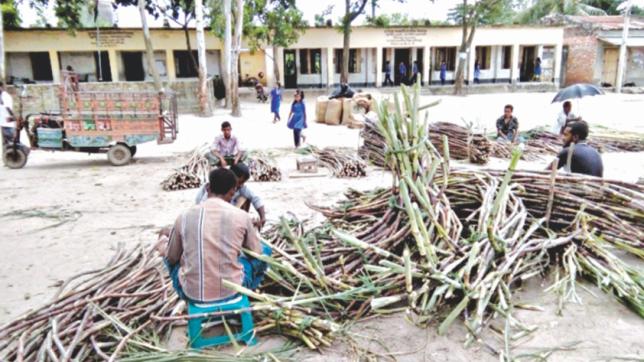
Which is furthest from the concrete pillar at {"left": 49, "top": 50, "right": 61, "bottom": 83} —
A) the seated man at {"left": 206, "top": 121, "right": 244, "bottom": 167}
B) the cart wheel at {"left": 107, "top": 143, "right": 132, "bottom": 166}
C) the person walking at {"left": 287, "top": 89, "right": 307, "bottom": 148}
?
the seated man at {"left": 206, "top": 121, "right": 244, "bottom": 167}

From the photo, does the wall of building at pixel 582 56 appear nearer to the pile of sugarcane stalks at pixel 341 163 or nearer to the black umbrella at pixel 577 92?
the black umbrella at pixel 577 92

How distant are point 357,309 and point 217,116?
15203 millimetres

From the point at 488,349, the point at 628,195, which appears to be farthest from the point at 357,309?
the point at 628,195

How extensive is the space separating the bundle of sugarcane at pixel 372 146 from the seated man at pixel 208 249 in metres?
6.48

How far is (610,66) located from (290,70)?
760 inches

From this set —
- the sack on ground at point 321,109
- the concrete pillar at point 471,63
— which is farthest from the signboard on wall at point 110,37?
the concrete pillar at point 471,63

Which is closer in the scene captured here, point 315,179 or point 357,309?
point 357,309

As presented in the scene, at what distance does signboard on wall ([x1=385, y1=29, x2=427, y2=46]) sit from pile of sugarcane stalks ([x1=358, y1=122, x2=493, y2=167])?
17.1m

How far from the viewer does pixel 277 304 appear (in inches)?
115

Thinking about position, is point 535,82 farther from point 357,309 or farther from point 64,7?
point 357,309

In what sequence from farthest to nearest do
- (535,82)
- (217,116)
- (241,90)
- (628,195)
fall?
(535,82)
(241,90)
(217,116)
(628,195)

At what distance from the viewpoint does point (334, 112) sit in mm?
15180

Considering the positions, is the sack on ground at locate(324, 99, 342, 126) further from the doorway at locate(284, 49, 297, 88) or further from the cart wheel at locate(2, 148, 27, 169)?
the doorway at locate(284, 49, 297, 88)

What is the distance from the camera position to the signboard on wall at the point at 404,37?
25.5 meters
